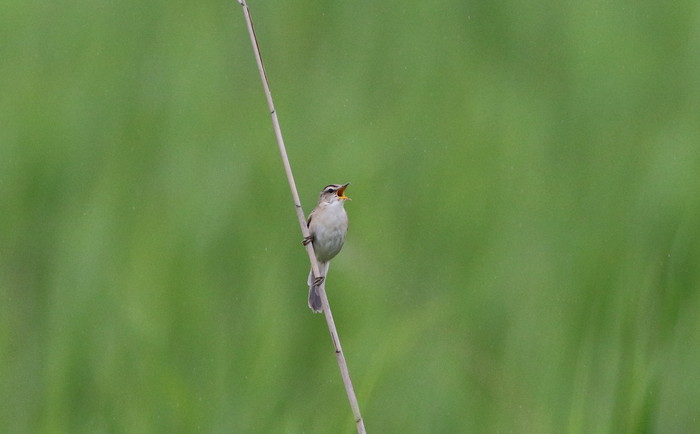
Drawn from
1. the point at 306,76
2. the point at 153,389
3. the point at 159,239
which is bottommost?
the point at 153,389

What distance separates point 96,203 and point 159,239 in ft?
0.69

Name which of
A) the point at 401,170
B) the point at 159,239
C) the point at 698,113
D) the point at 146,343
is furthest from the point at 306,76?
the point at 698,113

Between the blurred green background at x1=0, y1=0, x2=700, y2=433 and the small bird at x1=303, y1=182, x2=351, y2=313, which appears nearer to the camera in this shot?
the blurred green background at x1=0, y1=0, x2=700, y2=433

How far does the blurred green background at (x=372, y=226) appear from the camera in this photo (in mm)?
2910

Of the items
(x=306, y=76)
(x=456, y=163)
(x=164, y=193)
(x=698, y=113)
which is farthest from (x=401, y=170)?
(x=698, y=113)

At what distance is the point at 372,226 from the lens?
3070mm

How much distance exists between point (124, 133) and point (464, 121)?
992 mm

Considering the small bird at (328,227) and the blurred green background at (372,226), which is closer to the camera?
the blurred green background at (372,226)

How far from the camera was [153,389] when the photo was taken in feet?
9.68

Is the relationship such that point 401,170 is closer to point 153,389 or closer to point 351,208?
point 351,208

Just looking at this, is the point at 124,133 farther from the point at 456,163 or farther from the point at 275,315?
the point at 456,163

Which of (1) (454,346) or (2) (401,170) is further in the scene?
(2) (401,170)

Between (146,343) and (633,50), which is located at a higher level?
(633,50)

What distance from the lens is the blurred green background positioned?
Answer: 2910 mm
